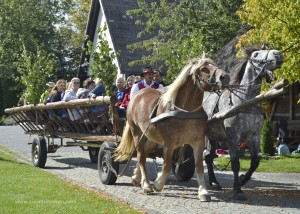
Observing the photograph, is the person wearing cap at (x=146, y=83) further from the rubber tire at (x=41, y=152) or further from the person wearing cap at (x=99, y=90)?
the rubber tire at (x=41, y=152)

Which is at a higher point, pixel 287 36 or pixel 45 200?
pixel 287 36

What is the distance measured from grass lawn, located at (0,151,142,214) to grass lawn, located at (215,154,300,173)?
4917mm

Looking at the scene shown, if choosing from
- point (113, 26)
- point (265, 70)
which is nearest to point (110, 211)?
point (265, 70)

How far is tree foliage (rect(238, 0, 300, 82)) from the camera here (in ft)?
33.2

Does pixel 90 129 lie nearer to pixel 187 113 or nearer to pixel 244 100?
pixel 187 113

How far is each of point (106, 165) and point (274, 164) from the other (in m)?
5.85

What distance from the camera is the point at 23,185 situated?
975 cm

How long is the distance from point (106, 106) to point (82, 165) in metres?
3.67

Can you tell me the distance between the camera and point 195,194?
9242 mm

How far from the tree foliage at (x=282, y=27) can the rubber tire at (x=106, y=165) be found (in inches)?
136

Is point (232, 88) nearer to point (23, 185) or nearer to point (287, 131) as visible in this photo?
point (23, 185)

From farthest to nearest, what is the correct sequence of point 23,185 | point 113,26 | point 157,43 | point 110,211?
point 113,26 → point 157,43 → point 23,185 → point 110,211

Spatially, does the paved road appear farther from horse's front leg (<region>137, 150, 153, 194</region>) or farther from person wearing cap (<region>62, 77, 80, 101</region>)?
person wearing cap (<region>62, 77, 80, 101</region>)

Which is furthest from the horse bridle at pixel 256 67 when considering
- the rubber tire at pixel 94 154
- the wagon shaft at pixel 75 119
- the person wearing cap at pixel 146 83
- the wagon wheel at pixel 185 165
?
the rubber tire at pixel 94 154
